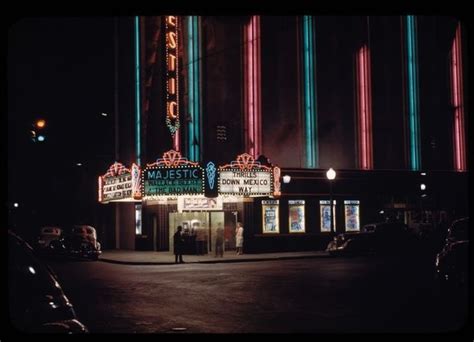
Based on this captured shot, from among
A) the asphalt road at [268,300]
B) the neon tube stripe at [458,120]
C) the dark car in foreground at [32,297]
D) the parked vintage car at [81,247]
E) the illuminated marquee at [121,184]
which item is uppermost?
the neon tube stripe at [458,120]

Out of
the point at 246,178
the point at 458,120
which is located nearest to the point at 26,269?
the point at 246,178

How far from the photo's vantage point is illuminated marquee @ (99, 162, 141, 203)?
1173 inches

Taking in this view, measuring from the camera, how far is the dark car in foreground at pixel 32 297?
5.86m

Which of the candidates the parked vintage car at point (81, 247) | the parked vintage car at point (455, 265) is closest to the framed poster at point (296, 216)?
the parked vintage car at point (81, 247)

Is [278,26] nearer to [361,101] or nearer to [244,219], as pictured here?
[361,101]

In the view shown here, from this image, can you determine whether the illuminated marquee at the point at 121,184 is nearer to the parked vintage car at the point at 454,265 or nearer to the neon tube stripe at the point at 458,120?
the parked vintage car at the point at 454,265

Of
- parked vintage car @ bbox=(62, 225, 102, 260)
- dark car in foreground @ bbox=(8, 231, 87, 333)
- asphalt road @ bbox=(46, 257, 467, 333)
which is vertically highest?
dark car in foreground @ bbox=(8, 231, 87, 333)

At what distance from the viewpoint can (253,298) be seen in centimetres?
1428

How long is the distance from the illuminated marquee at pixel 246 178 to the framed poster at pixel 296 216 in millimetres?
4083

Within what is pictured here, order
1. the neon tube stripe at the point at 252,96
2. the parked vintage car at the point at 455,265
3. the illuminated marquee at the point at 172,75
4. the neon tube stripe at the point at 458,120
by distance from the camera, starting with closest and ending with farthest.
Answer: the parked vintage car at the point at 455,265
the illuminated marquee at the point at 172,75
the neon tube stripe at the point at 252,96
the neon tube stripe at the point at 458,120

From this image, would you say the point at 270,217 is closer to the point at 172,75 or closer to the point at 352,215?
the point at 352,215

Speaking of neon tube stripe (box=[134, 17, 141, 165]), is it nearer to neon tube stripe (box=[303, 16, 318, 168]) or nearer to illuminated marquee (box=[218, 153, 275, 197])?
illuminated marquee (box=[218, 153, 275, 197])

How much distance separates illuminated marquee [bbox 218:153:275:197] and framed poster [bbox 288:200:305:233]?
4.08m

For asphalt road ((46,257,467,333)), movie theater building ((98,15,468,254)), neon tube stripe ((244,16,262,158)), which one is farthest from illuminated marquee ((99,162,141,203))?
asphalt road ((46,257,467,333))
